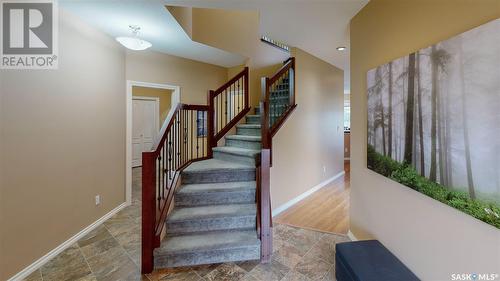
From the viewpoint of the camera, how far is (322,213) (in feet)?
11.3

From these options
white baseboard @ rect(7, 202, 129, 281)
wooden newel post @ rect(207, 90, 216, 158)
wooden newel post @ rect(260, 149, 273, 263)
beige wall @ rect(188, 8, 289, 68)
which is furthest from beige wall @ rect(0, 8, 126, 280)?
wooden newel post @ rect(260, 149, 273, 263)

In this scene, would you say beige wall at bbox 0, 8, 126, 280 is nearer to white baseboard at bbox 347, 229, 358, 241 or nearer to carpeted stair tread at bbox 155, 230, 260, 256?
carpeted stair tread at bbox 155, 230, 260, 256

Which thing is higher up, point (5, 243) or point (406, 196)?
point (406, 196)

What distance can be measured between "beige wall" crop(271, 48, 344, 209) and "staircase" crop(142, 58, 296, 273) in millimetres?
375

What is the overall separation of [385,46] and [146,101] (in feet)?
20.6

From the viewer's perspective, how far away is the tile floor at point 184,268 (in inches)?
79.3

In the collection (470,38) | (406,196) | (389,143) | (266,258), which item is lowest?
(266,258)

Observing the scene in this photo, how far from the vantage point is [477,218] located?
1124 millimetres

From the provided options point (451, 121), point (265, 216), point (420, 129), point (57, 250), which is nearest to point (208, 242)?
point (265, 216)

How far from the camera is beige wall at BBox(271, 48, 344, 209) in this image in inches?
138

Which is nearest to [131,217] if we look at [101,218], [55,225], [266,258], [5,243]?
[101,218]

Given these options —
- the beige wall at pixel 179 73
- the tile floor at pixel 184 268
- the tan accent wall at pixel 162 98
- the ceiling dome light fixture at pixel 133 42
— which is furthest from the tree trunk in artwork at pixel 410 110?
the tan accent wall at pixel 162 98

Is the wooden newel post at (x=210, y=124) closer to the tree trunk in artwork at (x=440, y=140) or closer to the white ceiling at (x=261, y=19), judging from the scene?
the white ceiling at (x=261, y=19)

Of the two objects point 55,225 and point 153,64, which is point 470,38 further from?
point 153,64
